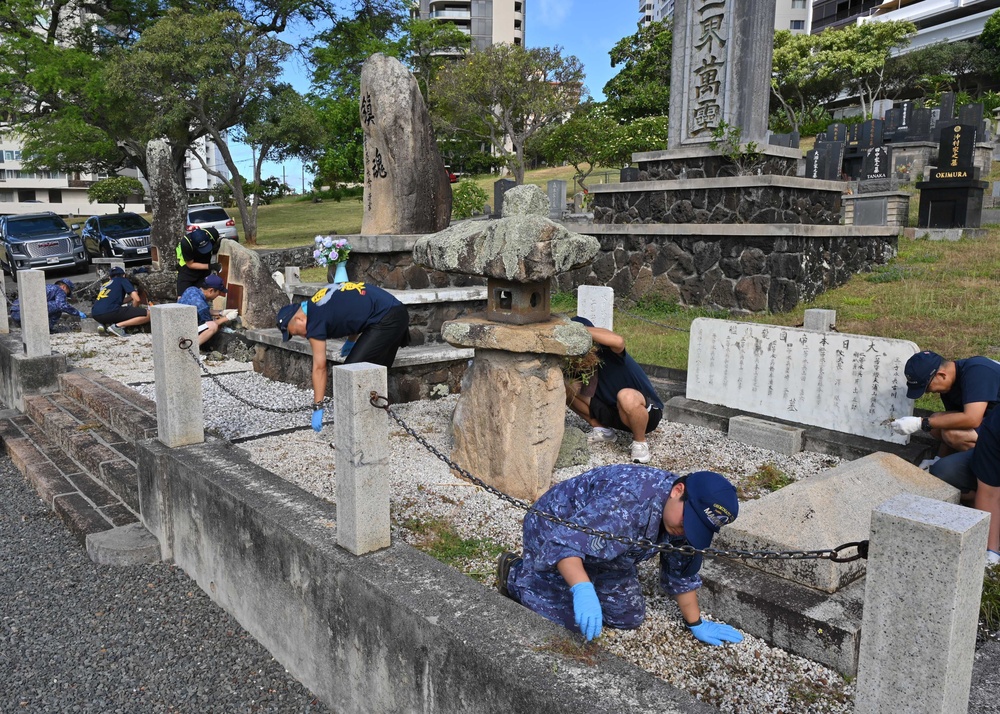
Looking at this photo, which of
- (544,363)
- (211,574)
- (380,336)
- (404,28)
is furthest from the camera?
(404,28)

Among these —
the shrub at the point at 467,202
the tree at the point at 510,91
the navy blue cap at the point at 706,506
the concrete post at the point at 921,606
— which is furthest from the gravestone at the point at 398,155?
the tree at the point at 510,91

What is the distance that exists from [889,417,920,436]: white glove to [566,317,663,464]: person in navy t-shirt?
149cm

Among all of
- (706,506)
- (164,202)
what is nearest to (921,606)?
(706,506)

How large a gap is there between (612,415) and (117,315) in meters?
8.70

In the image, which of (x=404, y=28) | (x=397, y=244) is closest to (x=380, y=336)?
(x=397, y=244)

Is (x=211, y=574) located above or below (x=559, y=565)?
below

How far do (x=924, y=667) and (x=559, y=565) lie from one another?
130 centimetres

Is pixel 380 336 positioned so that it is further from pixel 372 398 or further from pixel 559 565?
pixel 559 565

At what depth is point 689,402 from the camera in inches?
254

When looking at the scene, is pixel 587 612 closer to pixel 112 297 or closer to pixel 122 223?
pixel 112 297

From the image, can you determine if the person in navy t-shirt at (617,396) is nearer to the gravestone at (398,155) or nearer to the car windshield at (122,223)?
the gravestone at (398,155)

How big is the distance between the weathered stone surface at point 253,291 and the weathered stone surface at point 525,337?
567 cm

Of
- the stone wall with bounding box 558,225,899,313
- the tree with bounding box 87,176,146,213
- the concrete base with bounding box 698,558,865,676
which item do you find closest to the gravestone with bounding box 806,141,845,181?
the stone wall with bounding box 558,225,899,313

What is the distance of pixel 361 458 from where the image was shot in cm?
311
